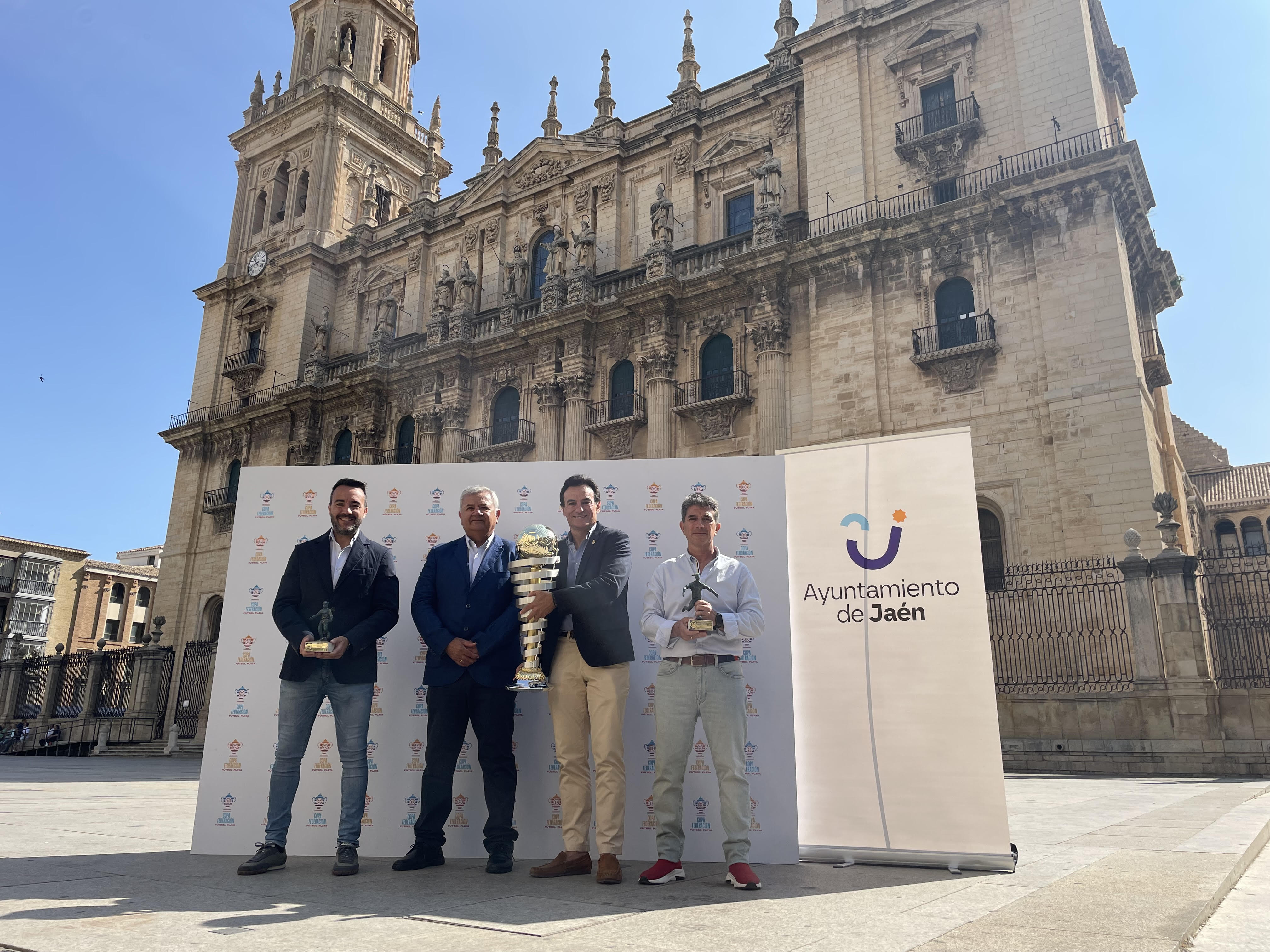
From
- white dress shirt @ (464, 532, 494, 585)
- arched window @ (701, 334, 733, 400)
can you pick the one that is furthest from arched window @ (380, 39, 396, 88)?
white dress shirt @ (464, 532, 494, 585)

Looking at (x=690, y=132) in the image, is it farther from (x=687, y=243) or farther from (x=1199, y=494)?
(x=1199, y=494)

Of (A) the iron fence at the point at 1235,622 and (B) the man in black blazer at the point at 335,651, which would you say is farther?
(A) the iron fence at the point at 1235,622

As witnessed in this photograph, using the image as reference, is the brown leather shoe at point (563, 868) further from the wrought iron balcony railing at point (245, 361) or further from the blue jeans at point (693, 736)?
the wrought iron balcony railing at point (245, 361)

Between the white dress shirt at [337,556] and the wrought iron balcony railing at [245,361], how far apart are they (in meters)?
29.7

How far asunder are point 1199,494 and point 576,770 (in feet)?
106

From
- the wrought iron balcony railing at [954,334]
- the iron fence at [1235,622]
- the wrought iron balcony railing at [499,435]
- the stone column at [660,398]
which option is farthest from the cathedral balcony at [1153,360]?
the wrought iron balcony railing at [499,435]

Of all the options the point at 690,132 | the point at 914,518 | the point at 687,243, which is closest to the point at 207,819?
the point at 914,518

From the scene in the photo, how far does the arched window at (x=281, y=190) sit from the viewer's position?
33656 millimetres

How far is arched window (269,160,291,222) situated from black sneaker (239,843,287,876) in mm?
33769

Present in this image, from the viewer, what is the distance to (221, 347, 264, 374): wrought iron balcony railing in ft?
103

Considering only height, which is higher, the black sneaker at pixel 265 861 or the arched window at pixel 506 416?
the arched window at pixel 506 416

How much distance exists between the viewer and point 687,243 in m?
23.7

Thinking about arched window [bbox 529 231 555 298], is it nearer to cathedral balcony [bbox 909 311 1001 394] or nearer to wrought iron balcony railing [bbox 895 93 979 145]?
wrought iron balcony railing [bbox 895 93 979 145]

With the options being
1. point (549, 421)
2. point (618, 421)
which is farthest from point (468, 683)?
point (549, 421)
